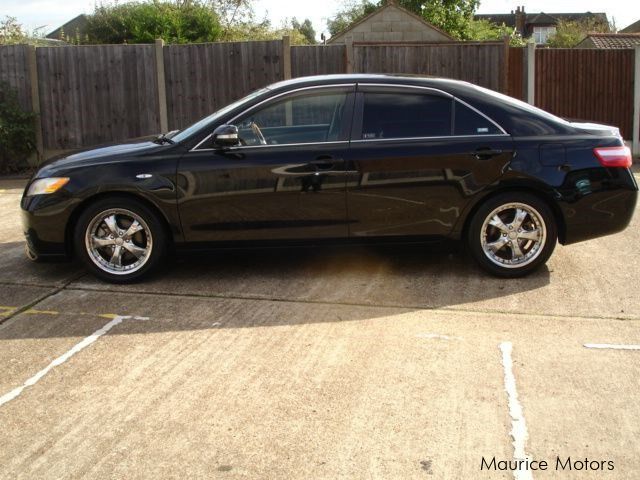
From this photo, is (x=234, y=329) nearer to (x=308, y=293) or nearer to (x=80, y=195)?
(x=308, y=293)

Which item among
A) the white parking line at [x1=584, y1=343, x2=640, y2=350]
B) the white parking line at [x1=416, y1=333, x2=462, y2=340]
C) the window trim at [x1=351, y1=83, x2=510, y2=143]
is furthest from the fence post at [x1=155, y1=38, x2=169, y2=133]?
the white parking line at [x1=584, y1=343, x2=640, y2=350]

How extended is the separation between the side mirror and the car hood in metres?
0.46

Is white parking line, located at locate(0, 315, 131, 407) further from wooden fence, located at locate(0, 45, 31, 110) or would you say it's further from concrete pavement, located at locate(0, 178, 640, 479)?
wooden fence, located at locate(0, 45, 31, 110)

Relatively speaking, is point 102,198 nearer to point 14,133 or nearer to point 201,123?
point 201,123

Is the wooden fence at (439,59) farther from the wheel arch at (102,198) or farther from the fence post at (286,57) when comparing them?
the wheel arch at (102,198)

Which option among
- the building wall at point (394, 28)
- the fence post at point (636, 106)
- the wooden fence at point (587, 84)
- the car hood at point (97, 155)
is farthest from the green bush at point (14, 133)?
the building wall at point (394, 28)

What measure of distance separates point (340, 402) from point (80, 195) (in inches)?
123

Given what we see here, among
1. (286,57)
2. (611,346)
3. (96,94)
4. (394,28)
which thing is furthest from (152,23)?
(611,346)

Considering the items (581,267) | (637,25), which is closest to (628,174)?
Answer: (581,267)

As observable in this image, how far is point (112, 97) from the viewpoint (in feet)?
46.3

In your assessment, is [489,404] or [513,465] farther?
[489,404]

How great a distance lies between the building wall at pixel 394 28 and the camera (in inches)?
977

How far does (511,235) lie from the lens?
6598 millimetres

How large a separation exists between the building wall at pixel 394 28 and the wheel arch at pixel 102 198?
19.1 m
